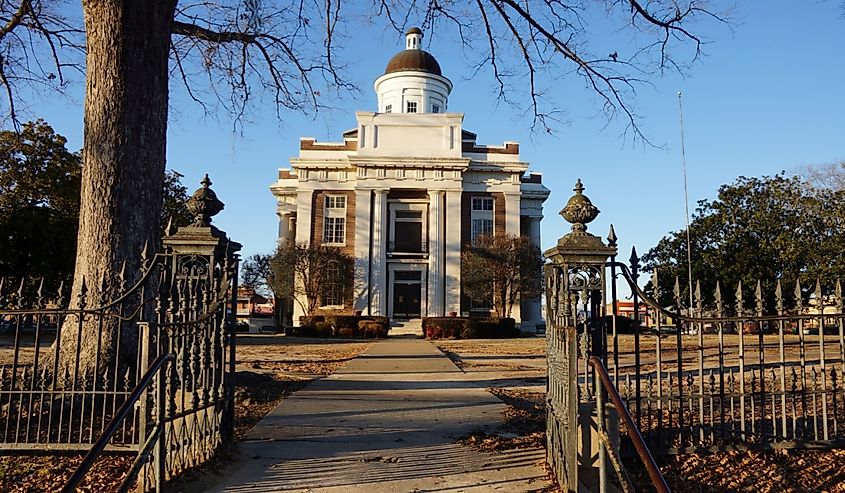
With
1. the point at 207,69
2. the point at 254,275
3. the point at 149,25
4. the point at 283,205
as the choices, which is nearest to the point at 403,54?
the point at 283,205

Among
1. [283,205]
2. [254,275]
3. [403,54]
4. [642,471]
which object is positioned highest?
[403,54]

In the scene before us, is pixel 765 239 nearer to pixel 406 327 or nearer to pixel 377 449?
pixel 406 327

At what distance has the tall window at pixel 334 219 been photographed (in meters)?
44.0

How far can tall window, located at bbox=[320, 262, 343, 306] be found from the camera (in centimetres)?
3959

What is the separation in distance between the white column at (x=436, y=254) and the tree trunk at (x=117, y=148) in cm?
3453

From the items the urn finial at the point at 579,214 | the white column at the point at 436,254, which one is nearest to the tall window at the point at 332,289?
the white column at the point at 436,254

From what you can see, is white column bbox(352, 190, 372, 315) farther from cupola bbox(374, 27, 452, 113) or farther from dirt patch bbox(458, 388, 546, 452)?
dirt patch bbox(458, 388, 546, 452)

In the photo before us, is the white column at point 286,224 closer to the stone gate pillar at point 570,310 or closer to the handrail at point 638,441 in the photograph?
the stone gate pillar at point 570,310

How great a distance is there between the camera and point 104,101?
7727 millimetres

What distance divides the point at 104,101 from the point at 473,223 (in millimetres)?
37393

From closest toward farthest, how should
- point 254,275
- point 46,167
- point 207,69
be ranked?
point 207,69 < point 46,167 < point 254,275

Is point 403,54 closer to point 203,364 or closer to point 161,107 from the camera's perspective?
point 161,107

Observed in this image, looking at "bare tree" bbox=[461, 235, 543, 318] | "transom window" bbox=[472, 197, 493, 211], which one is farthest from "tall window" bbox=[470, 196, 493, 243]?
"bare tree" bbox=[461, 235, 543, 318]

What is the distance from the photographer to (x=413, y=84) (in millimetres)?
48812
